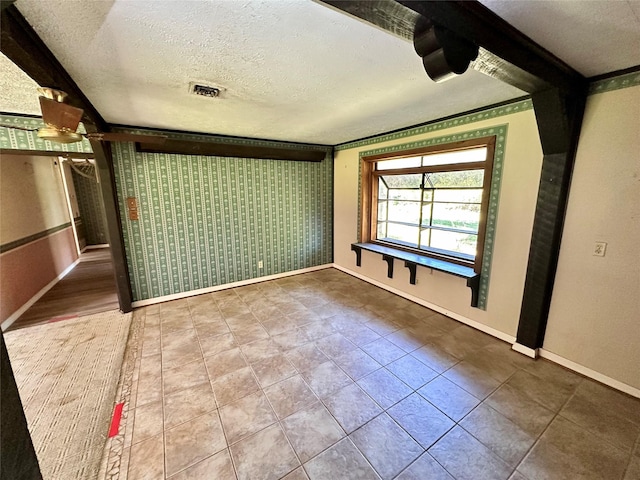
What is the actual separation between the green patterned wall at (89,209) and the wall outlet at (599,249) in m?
8.83

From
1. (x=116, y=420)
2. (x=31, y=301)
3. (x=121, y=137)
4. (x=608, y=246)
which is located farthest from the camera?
(x=31, y=301)

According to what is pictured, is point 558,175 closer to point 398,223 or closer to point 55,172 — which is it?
point 398,223

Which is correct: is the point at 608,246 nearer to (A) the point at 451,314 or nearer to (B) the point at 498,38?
(A) the point at 451,314

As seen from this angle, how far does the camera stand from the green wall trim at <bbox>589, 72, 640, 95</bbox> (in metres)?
1.69

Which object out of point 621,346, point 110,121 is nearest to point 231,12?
point 110,121

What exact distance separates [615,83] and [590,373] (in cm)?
218

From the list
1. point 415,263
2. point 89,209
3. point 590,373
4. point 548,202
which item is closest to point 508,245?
point 548,202

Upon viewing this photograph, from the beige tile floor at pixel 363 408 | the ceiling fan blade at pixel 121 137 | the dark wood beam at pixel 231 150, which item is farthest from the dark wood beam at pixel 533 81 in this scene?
the dark wood beam at pixel 231 150

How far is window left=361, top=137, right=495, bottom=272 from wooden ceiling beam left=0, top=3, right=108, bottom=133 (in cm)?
324

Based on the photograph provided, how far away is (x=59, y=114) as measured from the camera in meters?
1.48

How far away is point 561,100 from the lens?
176cm

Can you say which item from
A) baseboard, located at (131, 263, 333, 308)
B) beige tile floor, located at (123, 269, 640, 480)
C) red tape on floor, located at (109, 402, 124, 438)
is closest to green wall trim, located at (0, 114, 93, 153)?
baseboard, located at (131, 263, 333, 308)

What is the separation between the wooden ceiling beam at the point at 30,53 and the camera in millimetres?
1092

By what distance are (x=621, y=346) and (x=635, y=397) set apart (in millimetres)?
356
